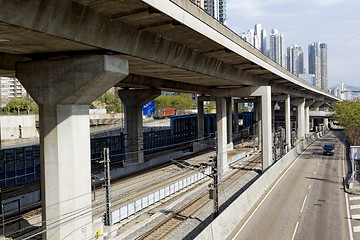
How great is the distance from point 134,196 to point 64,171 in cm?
1386

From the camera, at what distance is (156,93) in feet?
124

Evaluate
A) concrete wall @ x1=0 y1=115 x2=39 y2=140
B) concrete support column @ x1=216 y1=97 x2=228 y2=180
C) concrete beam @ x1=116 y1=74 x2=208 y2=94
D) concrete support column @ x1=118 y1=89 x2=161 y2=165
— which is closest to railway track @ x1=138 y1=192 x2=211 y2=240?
concrete support column @ x1=216 y1=97 x2=228 y2=180

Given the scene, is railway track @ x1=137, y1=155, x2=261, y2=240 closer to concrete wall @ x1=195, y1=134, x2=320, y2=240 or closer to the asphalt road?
concrete wall @ x1=195, y1=134, x2=320, y2=240

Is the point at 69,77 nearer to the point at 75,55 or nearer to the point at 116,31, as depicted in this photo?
the point at 75,55

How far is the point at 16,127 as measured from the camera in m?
57.6

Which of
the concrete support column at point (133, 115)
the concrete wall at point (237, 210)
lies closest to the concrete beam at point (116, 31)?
the concrete wall at point (237, 210)

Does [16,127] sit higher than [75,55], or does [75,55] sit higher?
[75,55]

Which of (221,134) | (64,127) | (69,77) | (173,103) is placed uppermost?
(173,103)

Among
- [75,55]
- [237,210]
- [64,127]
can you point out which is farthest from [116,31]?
[237,210]

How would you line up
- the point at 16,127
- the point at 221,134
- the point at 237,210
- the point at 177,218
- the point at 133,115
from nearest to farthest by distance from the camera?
the point at 237,210 < the point at 177,218 < the point at 221,134 < the point at 133,115 < the point at 16,127

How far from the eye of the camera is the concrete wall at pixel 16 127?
56531mm

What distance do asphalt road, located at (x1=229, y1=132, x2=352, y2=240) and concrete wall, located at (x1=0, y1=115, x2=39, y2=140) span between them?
1902 inches

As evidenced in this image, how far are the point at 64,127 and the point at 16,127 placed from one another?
51.9m

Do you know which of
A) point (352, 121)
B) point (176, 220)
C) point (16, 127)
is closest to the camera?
point (176, 220)
